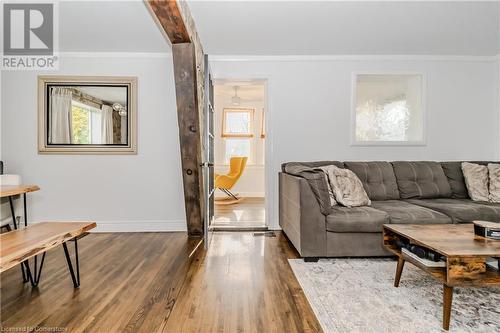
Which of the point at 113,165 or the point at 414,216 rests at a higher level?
the point at 113,165

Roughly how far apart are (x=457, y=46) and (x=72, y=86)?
4.89m

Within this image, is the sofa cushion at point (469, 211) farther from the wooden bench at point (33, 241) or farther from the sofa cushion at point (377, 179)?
the wooden bench at point (33, 241)

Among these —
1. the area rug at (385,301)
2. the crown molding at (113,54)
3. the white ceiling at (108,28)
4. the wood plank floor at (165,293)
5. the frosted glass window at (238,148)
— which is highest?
the white ceiling at (108,28)

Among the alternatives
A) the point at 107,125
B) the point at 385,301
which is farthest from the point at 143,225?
the point at 385,301

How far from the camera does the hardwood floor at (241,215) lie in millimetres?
4047

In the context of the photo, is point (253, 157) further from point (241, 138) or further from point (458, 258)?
point (458, 258)

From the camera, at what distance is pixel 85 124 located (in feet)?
12.2

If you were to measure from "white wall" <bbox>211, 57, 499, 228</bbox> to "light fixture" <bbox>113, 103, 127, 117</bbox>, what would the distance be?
4.25 feet

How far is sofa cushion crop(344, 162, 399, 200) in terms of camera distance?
10.8 feet

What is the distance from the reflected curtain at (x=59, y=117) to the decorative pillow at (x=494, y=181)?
16.5ft

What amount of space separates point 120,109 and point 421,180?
385 centimetres

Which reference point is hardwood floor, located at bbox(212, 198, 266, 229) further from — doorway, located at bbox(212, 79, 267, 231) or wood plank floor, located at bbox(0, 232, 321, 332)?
wood plank floor, located at bbox(0, 232, 321, 332)

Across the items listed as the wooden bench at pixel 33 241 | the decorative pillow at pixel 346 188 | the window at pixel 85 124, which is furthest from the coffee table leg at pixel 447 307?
the window at pixel 85 124

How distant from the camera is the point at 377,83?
156 inches
